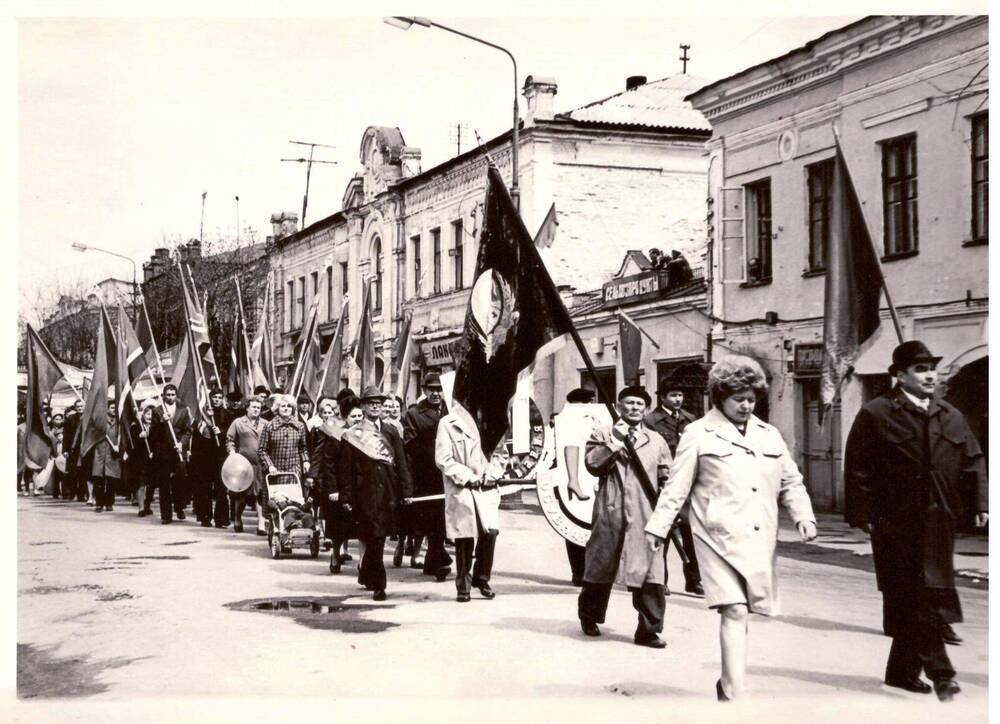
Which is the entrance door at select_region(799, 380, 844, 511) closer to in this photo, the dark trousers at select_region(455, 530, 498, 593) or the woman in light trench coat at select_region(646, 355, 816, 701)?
the dark trousers at select_region(455, 530, 498, 593)

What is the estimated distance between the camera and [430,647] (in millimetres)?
8742

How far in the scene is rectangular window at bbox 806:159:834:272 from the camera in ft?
60.1

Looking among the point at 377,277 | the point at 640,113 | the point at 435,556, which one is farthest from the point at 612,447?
the point at 377,277

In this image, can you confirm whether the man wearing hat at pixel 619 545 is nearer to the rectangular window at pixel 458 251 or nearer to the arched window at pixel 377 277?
the rectangular window at pixel 458 251

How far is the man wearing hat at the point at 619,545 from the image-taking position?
8508 mm

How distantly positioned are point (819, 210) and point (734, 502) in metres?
12.4

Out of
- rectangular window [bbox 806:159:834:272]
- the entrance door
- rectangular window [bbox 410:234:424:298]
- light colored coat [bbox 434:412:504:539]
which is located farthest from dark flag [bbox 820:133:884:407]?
rectangular window [bbox 410:234:424:298]

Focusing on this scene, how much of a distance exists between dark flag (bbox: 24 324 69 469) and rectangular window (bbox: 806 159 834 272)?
9.49 m

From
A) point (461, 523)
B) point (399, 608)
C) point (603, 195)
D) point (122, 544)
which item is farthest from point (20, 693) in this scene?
point (603, 195)

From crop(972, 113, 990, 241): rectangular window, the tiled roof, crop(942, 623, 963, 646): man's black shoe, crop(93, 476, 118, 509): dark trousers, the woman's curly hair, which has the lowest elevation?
crop(942, 623, 963, 646): man's black shoe

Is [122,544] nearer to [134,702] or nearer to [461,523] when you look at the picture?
[461,523]

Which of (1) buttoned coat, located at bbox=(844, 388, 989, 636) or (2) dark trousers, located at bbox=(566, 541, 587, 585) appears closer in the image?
(1) buttoned coat, located at bbox=(844, 388, 989, 636)

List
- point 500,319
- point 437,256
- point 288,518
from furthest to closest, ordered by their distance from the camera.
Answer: point 437,256 → point 288,518 → point 500,319

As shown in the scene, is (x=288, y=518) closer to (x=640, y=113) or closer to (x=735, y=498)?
(x=735, y=498)
